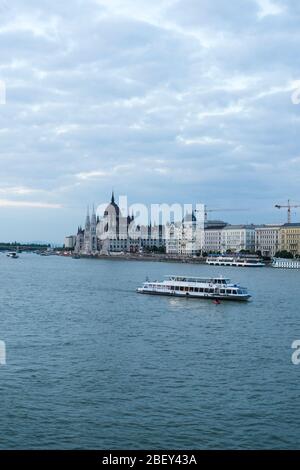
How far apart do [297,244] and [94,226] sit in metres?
47.8

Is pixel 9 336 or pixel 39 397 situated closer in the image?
pixel 39 397

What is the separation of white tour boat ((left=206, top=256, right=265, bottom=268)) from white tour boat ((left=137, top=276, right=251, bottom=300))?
1652 inches

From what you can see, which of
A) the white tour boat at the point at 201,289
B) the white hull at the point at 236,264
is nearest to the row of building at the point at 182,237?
the white hull at the point at 236,264

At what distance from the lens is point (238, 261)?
75312 millimetres

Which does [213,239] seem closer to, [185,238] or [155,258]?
[185,238]

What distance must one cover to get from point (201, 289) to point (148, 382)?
57.5ft

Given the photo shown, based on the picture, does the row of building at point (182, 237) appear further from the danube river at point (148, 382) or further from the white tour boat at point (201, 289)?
the danube river at point (148, 382)

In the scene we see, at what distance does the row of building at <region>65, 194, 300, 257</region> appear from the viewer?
8812 centimetres

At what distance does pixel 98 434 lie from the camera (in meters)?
8.77
